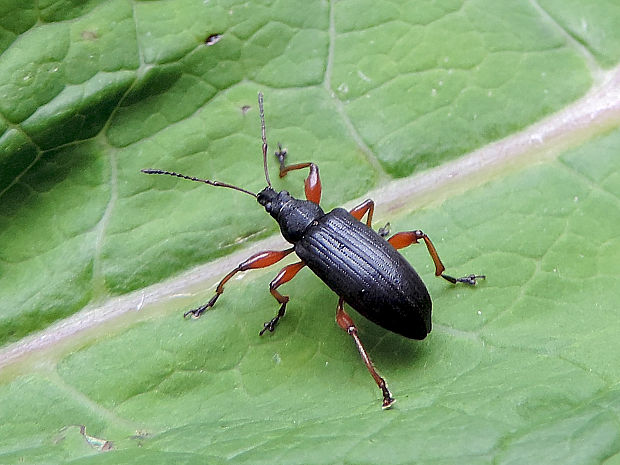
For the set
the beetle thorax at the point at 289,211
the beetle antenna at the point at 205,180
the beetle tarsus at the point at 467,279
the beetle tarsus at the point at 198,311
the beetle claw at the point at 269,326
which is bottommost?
the beetle claw at the point at 269,326

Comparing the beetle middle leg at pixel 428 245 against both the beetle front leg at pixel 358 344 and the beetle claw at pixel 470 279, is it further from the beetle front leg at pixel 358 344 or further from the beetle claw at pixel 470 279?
the beetle front leg at pixel 358 344

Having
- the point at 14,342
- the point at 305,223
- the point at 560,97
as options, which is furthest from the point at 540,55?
the point at 14,342

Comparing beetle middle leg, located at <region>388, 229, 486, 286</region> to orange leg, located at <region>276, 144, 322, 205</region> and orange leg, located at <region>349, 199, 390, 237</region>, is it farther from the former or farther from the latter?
orange leg, located at <region>276, 144, 322, 205</region>

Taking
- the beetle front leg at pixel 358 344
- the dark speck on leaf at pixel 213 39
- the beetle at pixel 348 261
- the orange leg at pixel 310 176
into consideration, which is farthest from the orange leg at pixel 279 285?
the dark speck on leaf at pixel 213 39

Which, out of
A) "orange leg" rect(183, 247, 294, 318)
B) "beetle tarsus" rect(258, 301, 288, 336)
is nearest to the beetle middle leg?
"orange leg" rect(183, 247, 294, 318)

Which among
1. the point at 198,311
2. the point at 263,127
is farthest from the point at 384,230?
the point at 198,311

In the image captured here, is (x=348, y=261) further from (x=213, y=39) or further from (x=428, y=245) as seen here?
(x=213, y=39)
